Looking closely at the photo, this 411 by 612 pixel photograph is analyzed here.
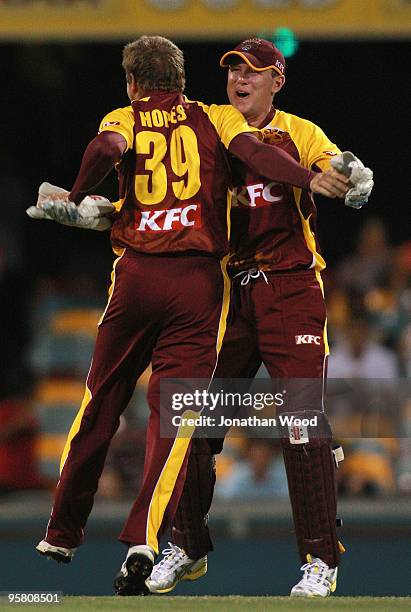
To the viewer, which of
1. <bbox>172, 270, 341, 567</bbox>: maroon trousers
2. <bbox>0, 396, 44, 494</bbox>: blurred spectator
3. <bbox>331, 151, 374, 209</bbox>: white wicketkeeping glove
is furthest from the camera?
<bbox>0, 396, 44, 494</bbox>: blurred spectator

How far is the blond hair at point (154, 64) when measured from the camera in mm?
6059

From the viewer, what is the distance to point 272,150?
584 centimetres

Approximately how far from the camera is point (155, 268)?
5945mm

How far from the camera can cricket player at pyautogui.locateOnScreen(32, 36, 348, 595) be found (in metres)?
5.89

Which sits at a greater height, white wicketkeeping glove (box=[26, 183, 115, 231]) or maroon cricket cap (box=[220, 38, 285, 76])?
maroon cricket cap (box=[220, 38, 285, 76])

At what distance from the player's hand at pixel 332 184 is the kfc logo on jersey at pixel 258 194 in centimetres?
68

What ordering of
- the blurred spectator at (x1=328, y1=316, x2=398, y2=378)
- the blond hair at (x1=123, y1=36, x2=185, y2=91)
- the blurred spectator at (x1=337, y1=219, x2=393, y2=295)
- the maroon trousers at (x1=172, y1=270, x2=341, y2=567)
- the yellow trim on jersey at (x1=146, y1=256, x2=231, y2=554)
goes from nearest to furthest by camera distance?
the yellow trim on jersey at (x1=146, y1=256, x2=231, y2=554)
the blond hair at (x1=123, y1=36, x2=185, y2=91)
the maroon trousers at (x1=172, y1=270, x2=341, y2=567)
the blurred spectator at (x1=328, y1=316, x2=398, y2=378)
the blurred spectator at (x1=337, y1=219, x2=393, y2=295)

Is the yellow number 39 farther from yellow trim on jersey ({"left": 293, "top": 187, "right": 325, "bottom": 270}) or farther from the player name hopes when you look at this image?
the player name hopes

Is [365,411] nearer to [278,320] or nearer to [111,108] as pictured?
[278,320]

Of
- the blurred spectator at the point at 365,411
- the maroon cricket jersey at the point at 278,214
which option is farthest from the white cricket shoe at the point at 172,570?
the blurred spectator at the point at 365,411

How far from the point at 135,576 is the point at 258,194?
1688 mm

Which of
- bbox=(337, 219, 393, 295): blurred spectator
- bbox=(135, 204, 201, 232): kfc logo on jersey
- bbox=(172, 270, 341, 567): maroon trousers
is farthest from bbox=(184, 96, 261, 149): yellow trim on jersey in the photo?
bbox=(337, 219, 393, 295): blurred spectator

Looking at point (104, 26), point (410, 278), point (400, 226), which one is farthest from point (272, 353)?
point (400, 226)
